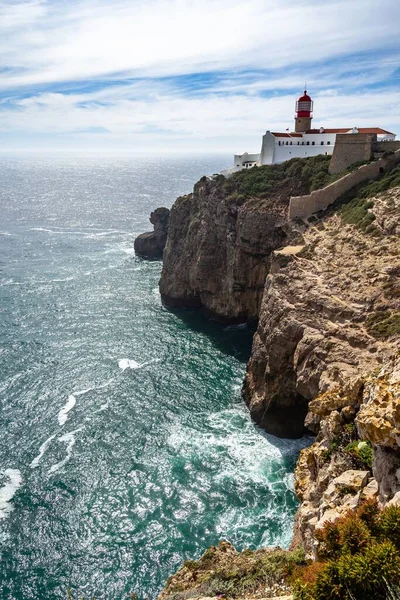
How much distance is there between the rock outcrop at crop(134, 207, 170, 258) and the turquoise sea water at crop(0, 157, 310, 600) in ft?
88.6

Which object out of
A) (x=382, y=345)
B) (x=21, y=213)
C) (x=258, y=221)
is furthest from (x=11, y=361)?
(x=21, y=213)

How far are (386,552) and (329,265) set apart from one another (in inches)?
1332

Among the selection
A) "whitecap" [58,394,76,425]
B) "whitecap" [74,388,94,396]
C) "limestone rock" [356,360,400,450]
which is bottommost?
"whitecap" [58,394,76,425]

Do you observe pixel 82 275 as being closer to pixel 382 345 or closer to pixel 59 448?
pixel 59 448

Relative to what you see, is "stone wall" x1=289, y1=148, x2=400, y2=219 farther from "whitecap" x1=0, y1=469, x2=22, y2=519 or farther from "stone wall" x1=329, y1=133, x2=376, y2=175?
"whitecap" x1=0, y1=469, x2=22, y2=519

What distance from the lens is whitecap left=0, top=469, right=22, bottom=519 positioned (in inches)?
1281

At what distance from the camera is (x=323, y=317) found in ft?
129

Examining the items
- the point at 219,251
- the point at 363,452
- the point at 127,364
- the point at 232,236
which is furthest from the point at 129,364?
the point at 363,452

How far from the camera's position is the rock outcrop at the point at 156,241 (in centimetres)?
9919

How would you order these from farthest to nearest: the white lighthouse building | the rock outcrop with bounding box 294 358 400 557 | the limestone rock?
the white lighthouse building
the rock outcrop with bounding box 294 358 400 557
the limestone rock

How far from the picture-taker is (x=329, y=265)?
44094 mm

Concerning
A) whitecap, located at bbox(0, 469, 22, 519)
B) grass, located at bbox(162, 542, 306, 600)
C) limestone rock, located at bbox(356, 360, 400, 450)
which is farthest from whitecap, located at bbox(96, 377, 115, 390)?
limestone rock, located at bbox(356, 360, 400, 450)

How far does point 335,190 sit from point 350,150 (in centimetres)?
1001

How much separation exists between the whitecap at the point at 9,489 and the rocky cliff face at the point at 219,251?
37.1m
